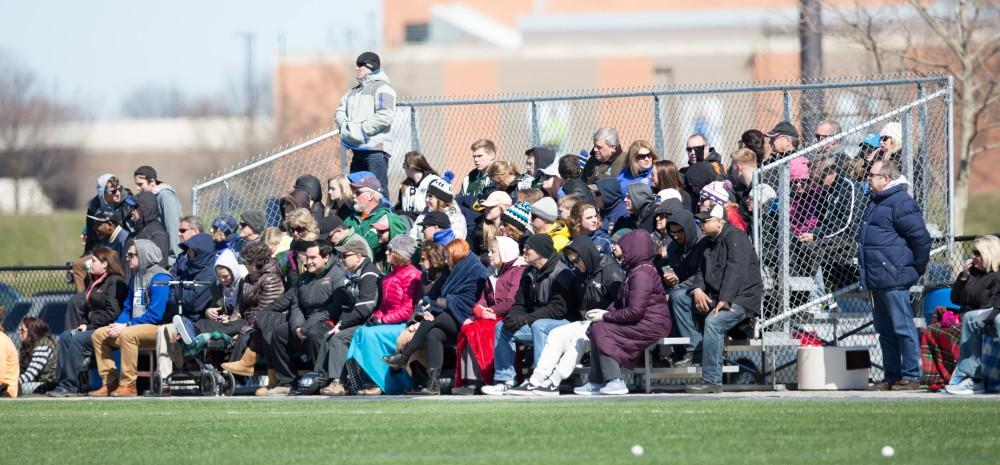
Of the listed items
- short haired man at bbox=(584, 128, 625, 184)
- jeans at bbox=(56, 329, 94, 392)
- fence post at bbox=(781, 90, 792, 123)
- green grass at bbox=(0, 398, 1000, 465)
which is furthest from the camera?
short haired man at bbox=(584, 128, 625, 184)

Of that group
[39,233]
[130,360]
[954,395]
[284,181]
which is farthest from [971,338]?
[39,233]

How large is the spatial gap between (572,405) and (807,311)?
336 cm

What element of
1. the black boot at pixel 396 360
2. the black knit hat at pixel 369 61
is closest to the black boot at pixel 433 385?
the black boot at pixel 396 360

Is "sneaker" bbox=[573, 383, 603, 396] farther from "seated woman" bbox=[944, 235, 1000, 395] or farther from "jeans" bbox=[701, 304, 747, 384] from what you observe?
"seated woman" bbox=[944, 235, 1000, 395]

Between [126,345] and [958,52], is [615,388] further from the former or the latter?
[958,52]

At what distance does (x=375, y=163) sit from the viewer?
18.4m

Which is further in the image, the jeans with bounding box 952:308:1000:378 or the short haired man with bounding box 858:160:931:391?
the short haired man with bounding box 858:160:931:391

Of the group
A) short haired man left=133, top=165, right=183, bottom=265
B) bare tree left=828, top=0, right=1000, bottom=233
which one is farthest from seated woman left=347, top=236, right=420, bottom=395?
bare tree left=828, top=0, right=1000, bottom=233

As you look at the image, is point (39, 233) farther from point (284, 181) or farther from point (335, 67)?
point (284, 181)

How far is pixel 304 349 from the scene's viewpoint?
15906 mm

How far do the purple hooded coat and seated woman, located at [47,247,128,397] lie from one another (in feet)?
18.7

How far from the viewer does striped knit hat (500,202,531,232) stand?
15.9 m

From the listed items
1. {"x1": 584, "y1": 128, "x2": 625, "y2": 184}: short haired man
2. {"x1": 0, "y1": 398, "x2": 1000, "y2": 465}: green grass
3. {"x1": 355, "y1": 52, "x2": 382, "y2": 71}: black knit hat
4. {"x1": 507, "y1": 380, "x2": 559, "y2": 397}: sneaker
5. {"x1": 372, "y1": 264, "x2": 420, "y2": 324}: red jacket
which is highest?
{"x1": 355, "y1": 52, "x2": 382, "y2": 71}: black knit hat

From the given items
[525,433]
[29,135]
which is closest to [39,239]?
[29,135]
